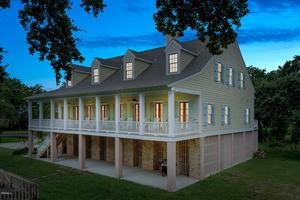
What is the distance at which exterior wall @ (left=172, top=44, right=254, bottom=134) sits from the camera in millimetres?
18348

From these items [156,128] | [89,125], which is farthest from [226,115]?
[89,125]

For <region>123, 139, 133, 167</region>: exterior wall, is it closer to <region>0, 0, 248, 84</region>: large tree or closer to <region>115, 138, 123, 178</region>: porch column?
<region>115, 138, 123, 178</region>: porch column

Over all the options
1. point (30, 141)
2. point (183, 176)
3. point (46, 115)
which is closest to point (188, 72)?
point (183, 176)

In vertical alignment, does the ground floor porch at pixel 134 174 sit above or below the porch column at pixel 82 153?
below

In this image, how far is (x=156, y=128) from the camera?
16.5 metres

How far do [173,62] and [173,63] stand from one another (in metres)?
0.07

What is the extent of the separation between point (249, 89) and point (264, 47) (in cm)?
1748

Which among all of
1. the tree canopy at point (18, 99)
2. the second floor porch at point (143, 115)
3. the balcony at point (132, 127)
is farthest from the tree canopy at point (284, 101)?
the tree canopy at point (18, 99)

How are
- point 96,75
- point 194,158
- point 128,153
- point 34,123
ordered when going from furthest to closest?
point 34,123, point 96,75, point 128,153, point 194,158

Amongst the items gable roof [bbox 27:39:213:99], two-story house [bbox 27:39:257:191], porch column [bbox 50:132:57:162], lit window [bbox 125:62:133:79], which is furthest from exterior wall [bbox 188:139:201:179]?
porch column [bbox 50:132:57:162]

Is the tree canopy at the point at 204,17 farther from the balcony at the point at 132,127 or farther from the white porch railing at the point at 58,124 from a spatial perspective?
the white porch railing at the point at 58,124

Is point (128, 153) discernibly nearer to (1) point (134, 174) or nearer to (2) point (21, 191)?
(1) point (134, 174)

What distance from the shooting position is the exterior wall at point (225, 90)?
18348 mm

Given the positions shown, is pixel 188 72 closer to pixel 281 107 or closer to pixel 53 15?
pixel 53 15
